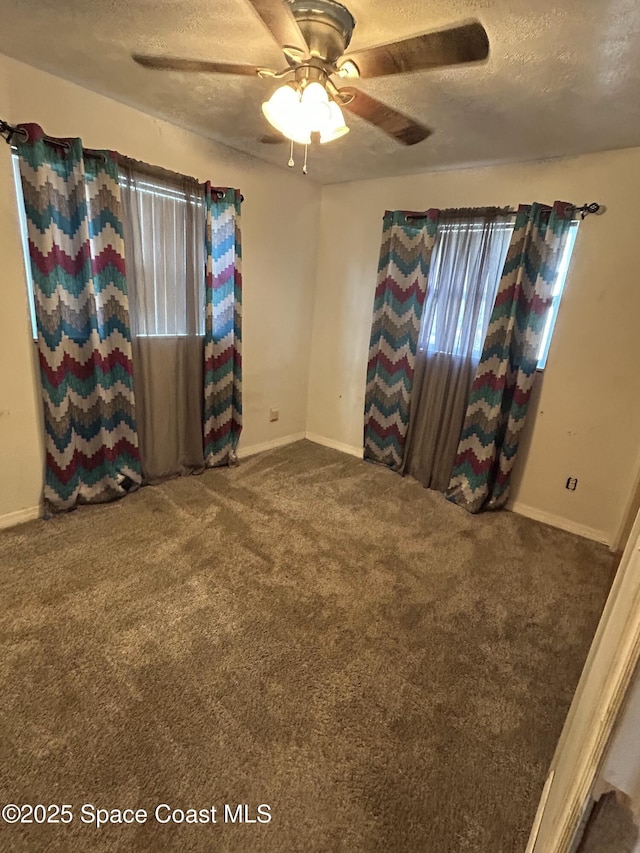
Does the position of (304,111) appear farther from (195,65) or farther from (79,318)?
(79,318)

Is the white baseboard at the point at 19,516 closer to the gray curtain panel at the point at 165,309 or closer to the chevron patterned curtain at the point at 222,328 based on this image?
the gray curtain panel at the point at 165,309

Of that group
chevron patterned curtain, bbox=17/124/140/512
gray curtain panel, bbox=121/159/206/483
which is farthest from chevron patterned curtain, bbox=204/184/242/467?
chevron patterned curtain, bbox=17/124/140/512

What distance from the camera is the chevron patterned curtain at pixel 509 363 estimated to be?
260 cm

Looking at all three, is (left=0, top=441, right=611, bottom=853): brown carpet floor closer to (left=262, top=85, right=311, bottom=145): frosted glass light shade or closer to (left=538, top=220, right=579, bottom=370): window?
(left=538, top=220, right=579, bottom=370): window

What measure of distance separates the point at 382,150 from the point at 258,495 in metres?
2.39

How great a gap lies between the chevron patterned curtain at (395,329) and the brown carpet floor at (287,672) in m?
0.93

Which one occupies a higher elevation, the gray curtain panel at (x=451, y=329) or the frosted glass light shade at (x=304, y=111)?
the frosted glass light shade at (x=304, y=111)

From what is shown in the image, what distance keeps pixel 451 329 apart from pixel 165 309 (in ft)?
6.45

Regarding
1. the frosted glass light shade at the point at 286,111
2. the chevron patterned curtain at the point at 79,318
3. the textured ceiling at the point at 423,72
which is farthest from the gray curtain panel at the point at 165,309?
the frosted glass light shade at the point at 286,111

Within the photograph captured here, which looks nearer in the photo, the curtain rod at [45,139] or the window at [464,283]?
the curtain rod at [45,139]

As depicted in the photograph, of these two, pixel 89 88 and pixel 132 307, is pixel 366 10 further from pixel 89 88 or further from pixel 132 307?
pixel 132 307

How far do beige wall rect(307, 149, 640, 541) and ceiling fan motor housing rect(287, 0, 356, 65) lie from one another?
1765 millimetres

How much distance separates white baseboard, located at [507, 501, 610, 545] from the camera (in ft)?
9.14

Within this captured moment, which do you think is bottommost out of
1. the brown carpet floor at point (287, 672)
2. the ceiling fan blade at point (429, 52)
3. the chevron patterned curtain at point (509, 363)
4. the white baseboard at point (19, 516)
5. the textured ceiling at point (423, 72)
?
the brown carpet floor at point (287, 672)
